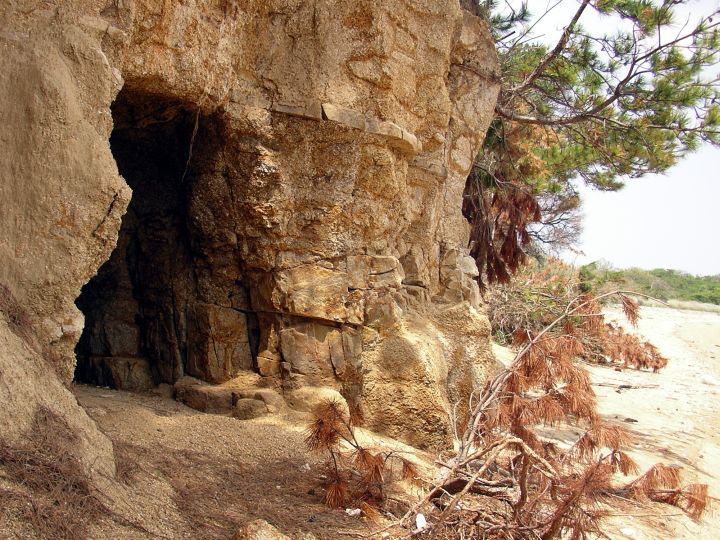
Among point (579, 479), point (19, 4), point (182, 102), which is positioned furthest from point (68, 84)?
point (579, 479)

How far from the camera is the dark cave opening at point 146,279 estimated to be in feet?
20.6

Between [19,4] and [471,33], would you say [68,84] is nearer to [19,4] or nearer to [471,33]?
[19,4]

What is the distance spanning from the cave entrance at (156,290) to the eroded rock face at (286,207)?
0.05 feet

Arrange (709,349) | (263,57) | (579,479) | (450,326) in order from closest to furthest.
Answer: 1. (579,479)
2. (263,57)
3. (450,326)
4. (709,349)

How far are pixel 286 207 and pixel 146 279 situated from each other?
1.65 metres

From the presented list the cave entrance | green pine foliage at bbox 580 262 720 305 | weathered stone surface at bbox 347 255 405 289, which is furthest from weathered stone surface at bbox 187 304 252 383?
green pine foliage at bbox 580 262 720 305

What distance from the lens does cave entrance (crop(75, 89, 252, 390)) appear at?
606cm

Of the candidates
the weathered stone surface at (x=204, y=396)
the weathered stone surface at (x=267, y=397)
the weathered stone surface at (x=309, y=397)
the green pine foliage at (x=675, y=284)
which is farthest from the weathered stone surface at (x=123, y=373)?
the green pine foliage at (x=675, y=284)

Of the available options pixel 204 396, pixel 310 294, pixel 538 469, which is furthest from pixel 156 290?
pixel 538 469

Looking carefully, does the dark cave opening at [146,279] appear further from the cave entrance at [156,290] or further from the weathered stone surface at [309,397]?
the weathered stone surface at [309,397]

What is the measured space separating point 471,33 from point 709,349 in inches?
585

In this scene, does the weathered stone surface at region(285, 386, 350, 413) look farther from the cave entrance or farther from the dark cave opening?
the dark cave opening

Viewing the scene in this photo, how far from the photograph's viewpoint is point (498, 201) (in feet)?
30.9

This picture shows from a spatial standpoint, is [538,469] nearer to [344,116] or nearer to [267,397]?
[267,397]
